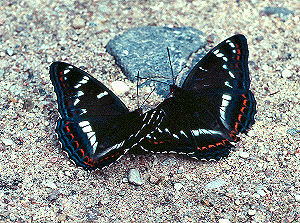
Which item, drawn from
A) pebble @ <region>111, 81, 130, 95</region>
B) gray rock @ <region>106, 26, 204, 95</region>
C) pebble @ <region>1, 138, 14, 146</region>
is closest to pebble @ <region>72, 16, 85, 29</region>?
gray rock @ <region>106, 26, 204, 95</region>

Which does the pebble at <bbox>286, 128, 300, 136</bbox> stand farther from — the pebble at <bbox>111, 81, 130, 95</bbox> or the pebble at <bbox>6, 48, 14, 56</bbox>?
the pebble at <bbox>6, 48, 14, 56</bbox>

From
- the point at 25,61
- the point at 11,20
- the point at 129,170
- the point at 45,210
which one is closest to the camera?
the point at 45,210

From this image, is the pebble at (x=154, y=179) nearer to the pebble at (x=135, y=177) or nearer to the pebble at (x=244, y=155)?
the pebble at (x=135, y=177)

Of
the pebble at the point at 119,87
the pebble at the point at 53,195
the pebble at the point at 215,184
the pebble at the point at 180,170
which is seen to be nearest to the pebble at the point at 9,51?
the pebble at the point at 119,87

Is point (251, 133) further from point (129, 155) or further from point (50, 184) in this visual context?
point (50, 184)

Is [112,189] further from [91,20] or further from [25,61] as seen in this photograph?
[91,20]

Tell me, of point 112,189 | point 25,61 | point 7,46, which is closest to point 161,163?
point 112,189

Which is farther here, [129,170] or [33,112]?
[33,112]
